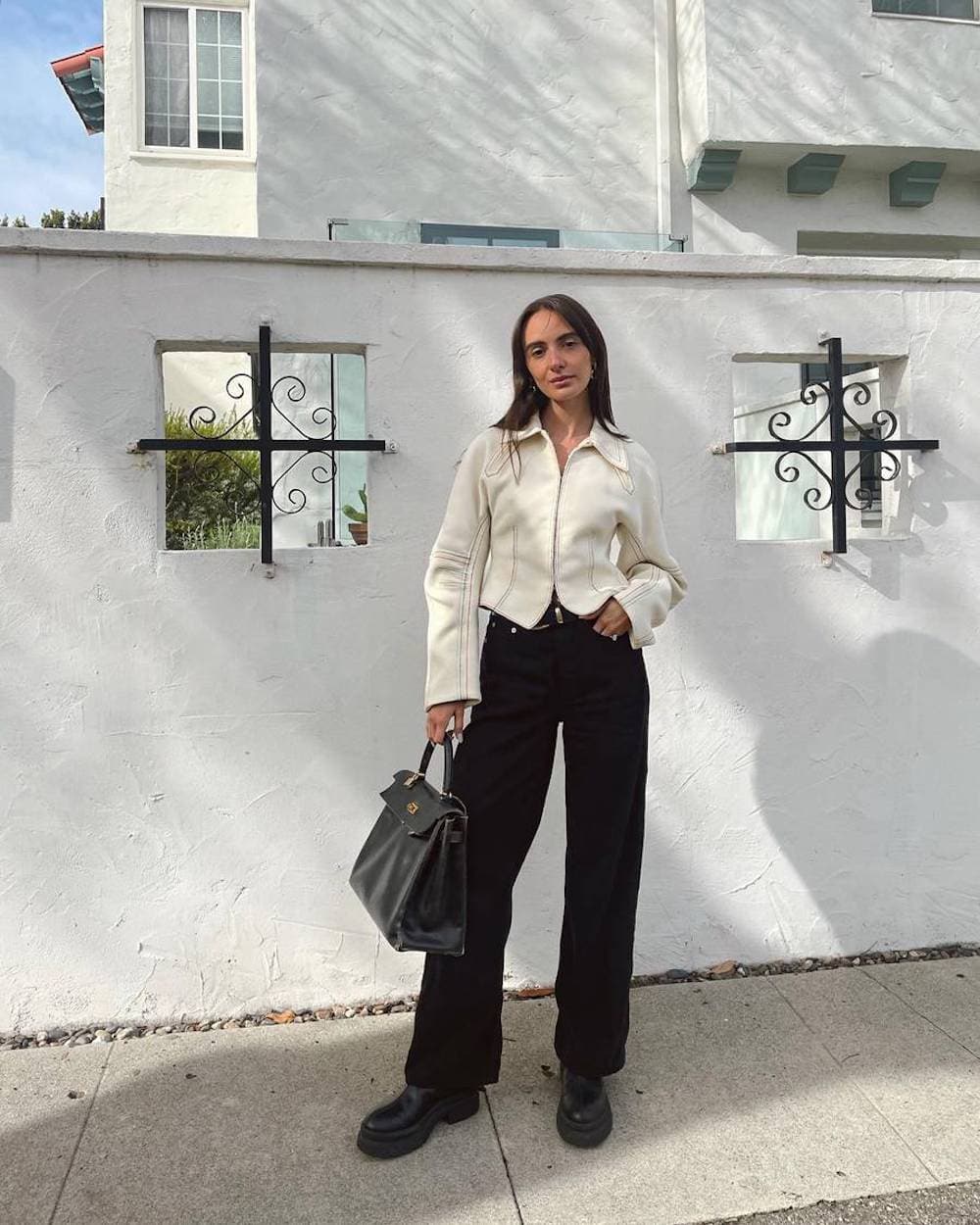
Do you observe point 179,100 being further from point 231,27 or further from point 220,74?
point 231,27

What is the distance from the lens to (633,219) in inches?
304

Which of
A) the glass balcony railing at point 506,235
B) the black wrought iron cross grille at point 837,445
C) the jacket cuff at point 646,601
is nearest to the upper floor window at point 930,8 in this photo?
the glass balcony railing at point 506,235

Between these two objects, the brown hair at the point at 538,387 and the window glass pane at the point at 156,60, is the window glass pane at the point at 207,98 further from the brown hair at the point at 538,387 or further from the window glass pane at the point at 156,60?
the brown hair at the point at 538,387

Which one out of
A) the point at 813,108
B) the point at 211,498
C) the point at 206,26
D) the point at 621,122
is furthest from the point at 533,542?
the point at 206,26

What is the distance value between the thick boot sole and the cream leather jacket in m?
1.06

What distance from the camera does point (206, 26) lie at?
33.9ft

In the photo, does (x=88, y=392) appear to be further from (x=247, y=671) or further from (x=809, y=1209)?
(x=809, y=1209)

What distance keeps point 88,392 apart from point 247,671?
3.10ft

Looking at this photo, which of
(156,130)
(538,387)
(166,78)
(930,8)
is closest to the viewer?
(538,387)

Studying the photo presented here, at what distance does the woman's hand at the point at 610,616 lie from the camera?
7.94ft

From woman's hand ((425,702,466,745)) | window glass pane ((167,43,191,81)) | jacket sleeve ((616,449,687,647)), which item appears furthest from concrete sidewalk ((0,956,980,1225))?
window glass pane ((167,43,191,81))

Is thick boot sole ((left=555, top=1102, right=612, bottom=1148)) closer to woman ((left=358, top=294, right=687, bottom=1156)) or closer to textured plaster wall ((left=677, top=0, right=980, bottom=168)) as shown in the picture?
woman ((left=358, top=294, right=687, bottom=1156))

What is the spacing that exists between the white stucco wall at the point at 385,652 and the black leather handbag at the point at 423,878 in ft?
Result: 2.34

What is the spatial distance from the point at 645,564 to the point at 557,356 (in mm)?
580
